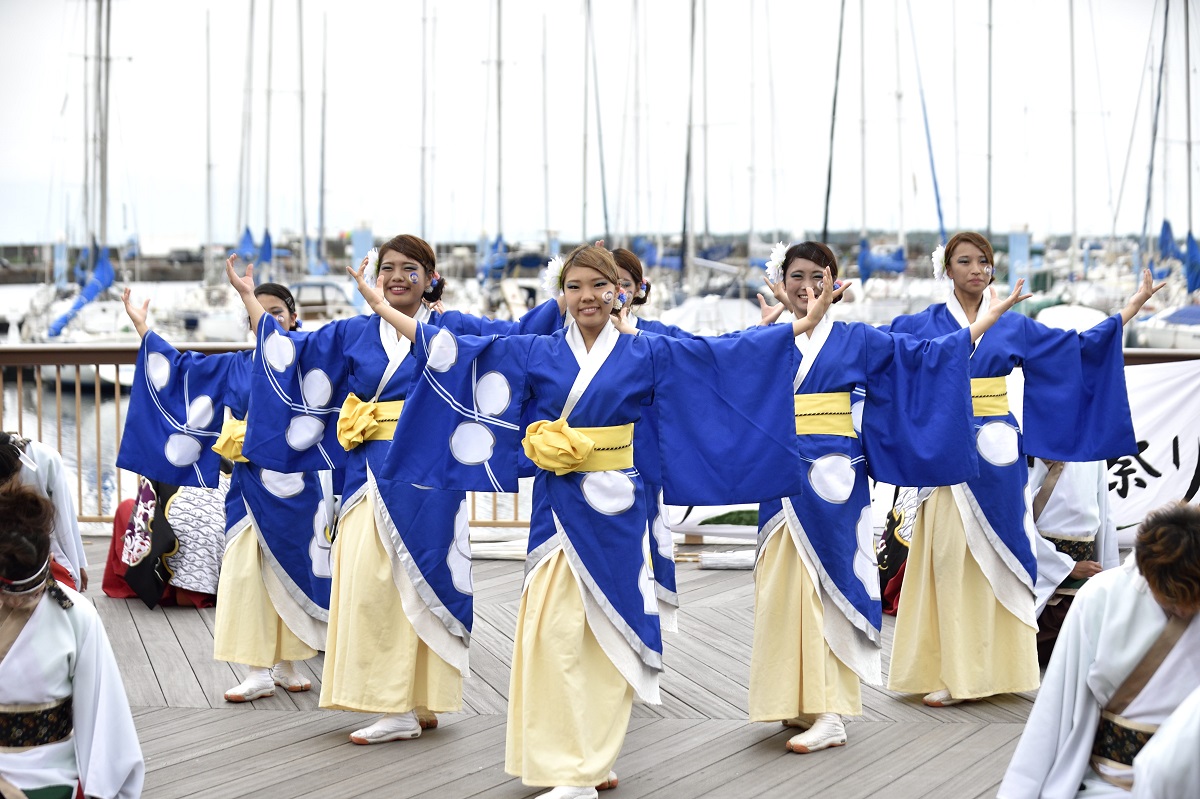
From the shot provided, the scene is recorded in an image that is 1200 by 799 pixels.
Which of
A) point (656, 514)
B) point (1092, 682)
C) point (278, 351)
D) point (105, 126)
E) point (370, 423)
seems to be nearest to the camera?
point (1092, 682)

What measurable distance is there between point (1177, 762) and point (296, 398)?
278cm

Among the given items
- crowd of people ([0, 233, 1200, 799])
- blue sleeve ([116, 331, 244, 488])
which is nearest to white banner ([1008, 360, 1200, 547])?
crowd of people ([0, 233, 1200, 799])

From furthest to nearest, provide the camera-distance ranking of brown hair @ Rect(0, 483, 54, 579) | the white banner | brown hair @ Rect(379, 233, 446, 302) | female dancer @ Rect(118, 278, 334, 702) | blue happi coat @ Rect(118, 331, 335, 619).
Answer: the white banner → blue happi coat @ Rect(118, 331, 335, 619) → female dancer @ Rect(118, 278, 334, 702) → brown hair @ Rect(379, 233, 446, 302) → brown hair @ Rect(0, 483, 54, 579)

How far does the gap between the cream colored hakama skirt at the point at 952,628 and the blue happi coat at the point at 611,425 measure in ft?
3.04

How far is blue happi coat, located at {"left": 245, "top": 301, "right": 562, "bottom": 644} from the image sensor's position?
3.61m

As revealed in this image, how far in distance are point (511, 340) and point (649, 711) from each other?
1.32 meters

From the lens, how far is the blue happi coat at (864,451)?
140 inches

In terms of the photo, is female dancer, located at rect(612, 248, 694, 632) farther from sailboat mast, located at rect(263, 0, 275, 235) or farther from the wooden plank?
sailboat mast, located at rect(263, 0, 275, 235)

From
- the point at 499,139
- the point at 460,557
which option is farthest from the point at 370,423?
the point at 499,139

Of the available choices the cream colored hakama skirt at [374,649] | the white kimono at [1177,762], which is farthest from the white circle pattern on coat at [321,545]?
the white kimono at [1177,762]

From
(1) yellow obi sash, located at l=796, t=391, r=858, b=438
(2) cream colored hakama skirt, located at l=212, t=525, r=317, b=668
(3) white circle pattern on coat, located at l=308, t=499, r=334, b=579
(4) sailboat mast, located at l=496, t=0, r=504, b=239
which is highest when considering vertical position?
(4) sailboat mast, located at l=496, t=0, r=504, b=239

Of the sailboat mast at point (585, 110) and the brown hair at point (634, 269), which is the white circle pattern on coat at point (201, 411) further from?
the sailboat mast at point (585, 110)

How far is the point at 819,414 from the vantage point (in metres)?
3.59

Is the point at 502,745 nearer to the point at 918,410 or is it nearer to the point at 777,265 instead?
the point at 918,410
